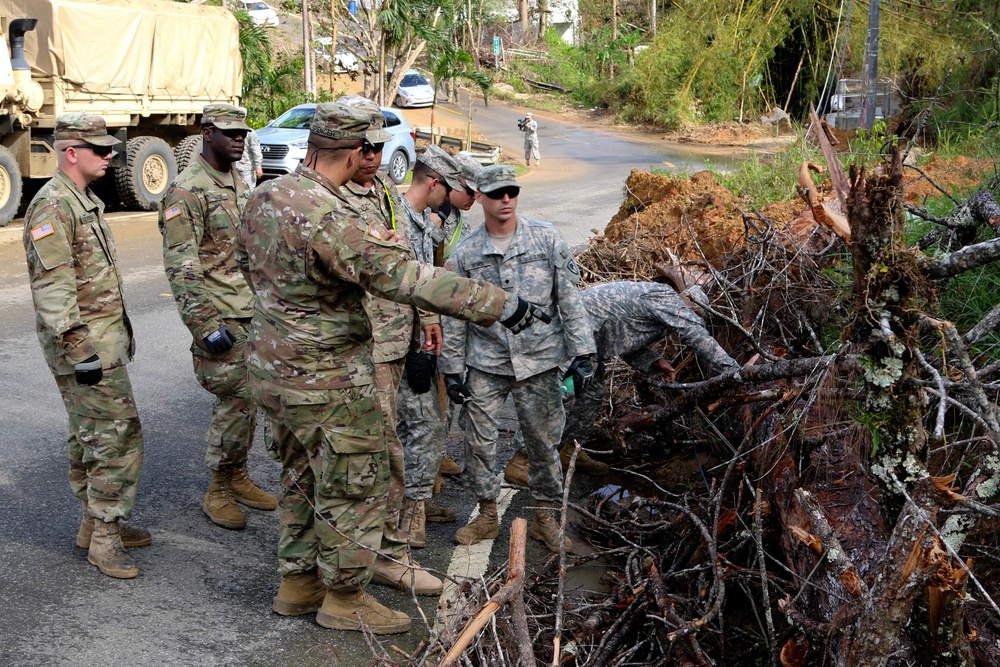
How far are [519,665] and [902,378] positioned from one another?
147 cm

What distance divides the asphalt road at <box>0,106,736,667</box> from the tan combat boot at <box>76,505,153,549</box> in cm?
3

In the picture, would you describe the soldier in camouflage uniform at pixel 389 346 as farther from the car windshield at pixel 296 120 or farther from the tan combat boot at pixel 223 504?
the car windshield at pixel 296 120

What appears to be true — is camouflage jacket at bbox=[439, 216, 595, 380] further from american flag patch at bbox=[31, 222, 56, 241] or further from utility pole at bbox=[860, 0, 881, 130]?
utility pole at bbox=[860, 0, 881, 130]

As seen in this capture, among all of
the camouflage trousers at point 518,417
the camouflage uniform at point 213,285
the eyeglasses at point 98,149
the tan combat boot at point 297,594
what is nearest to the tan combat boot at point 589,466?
the camouflage trousers at point 518,417

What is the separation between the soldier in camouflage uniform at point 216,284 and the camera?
494 centimetres

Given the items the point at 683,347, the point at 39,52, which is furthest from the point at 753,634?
the point at 39,52

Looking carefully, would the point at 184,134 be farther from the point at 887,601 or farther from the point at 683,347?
the point at 887,601

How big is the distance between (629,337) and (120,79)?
1209cm

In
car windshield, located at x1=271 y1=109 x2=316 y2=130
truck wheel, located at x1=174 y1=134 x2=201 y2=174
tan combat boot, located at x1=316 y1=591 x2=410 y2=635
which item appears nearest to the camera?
tan combat boot, located at x1=316 y1=591 x2=410 y2=635

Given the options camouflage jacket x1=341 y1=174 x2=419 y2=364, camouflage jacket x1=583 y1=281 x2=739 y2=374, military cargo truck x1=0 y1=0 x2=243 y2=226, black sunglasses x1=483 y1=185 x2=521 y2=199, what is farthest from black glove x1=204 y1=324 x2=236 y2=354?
military cargo truck x1=0 y1=0 x2=243 y2=226

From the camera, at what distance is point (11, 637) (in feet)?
12.8

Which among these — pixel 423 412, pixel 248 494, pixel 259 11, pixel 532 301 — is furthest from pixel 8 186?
pixel 259 11

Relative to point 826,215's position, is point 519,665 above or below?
below

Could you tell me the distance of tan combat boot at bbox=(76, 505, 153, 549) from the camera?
4676 millimetres
